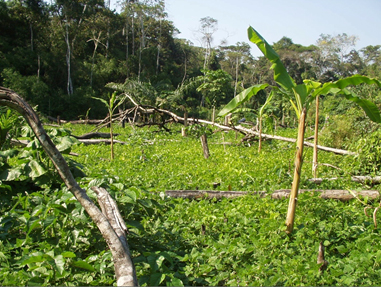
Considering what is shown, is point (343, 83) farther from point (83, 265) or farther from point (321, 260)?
point (83, 265)

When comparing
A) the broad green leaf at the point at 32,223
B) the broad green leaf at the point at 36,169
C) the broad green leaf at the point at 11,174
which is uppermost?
the broad green leaf at the point at 36,169

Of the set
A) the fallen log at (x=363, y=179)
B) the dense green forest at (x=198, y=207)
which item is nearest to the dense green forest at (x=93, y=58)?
the dense green forest at (x=198, y=207)

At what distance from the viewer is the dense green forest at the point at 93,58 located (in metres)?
23.2

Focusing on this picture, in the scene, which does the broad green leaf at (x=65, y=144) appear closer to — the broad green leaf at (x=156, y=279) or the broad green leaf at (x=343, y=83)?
the broad green leaf at (x=156, y=279)

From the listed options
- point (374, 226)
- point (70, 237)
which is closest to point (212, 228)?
point (70, 237)

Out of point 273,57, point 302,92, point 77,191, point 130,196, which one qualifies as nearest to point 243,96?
point 273,57

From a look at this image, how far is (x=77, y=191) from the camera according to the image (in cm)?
291

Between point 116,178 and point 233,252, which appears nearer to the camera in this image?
point 233,252

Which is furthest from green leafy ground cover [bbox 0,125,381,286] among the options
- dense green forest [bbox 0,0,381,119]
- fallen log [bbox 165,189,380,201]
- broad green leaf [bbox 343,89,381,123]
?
dense green forest [bbox 0,0,381,119]

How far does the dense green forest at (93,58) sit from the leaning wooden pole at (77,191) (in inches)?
533

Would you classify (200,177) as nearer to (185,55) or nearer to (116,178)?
(116,178)

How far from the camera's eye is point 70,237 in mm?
3143

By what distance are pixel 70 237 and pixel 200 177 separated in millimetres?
3366

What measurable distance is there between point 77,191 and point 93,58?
29.0 metres
